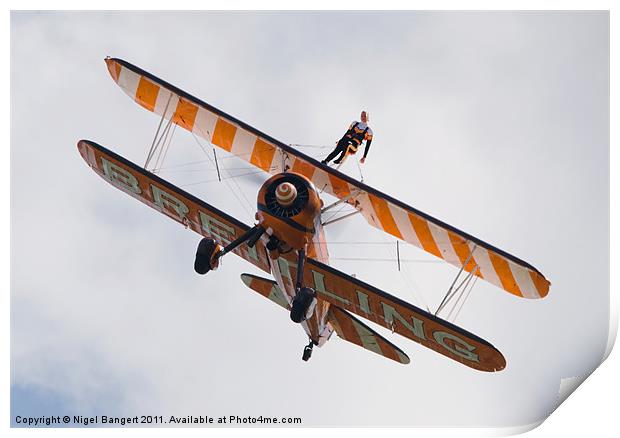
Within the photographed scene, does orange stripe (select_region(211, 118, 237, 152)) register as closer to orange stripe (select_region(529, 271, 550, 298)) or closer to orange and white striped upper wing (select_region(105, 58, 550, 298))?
orange and white striped upper wing (select_region(105, 58, 550, 298))

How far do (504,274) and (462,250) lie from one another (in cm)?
44

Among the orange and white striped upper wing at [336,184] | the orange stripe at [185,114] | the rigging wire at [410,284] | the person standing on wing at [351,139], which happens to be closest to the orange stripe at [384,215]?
the orange and white striped upper wing at [336,184]

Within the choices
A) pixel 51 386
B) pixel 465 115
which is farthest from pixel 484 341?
pixel 51 386

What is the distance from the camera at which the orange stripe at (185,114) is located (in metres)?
11.1

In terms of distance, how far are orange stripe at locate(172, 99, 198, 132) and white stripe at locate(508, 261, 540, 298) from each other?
3.24m

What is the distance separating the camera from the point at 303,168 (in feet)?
35.8

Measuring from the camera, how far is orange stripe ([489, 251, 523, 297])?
10430 mm

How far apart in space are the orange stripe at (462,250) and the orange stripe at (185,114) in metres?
2.64

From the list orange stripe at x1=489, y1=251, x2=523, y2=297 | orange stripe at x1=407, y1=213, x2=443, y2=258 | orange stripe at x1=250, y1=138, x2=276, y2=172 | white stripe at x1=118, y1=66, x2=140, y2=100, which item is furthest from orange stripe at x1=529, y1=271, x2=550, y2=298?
white stripe at x1=118, y1=66, x2=140, y2=100

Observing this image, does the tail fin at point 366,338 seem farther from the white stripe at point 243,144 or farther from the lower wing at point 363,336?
the white stripe at point 243,144

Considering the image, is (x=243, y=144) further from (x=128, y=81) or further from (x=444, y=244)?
(x=444, y=244)

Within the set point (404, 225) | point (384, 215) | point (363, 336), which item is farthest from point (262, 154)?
point (363, 336)

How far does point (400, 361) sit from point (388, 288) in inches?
38.1

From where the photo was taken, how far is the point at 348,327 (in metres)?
11.5
